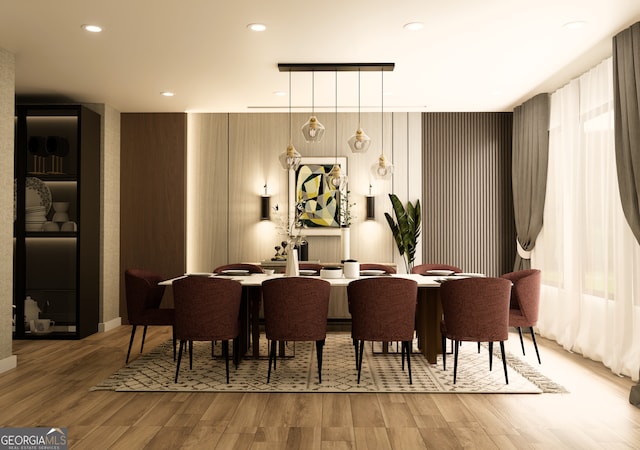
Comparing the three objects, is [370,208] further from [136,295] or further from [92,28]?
[92,28]

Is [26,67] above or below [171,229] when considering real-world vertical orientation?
above

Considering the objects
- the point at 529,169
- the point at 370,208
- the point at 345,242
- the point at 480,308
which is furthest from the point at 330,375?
the point at 529,169

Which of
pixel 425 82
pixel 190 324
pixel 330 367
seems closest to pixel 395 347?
pixel 330 367

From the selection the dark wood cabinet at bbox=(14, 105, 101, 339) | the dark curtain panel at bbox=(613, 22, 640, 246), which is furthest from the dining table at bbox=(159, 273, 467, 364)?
the dark wood cabinet at bbox=(14, 105, 101, 339)

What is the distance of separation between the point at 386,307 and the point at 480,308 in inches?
28.7

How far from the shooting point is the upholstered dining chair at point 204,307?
4312 millimetres

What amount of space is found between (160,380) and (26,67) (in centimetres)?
343

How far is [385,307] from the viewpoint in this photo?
4.33m

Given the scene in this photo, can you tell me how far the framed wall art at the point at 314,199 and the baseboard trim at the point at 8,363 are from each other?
12.1ft

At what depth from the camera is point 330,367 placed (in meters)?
4.96

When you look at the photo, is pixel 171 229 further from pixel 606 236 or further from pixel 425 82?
pixel 606 236

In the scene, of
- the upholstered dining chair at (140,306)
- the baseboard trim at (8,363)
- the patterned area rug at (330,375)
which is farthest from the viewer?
the upholstered dining chair at (140,306)

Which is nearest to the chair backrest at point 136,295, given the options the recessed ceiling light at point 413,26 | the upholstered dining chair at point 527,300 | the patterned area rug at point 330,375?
the patterned area rug at point 330,375

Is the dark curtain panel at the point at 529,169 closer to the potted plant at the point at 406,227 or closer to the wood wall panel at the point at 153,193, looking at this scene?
the potted plant at the point at 406,227
